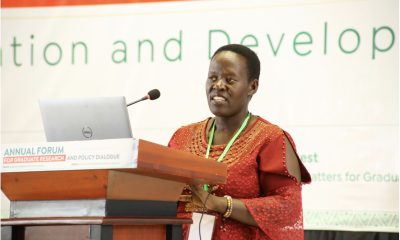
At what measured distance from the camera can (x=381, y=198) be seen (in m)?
4.15

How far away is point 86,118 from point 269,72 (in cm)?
217

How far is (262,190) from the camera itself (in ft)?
10.1

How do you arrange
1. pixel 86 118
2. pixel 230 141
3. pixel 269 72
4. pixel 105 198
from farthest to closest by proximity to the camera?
pixel 269 72, pixel 230 141, pixel 86 118, pixel 105 198

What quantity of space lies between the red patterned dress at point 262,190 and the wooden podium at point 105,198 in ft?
1.60

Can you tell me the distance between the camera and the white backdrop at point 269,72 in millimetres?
4191

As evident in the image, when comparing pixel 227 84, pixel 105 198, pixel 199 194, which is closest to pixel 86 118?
pixel 105 198

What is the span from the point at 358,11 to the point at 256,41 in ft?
2.11

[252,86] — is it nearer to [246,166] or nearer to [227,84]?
[227,84]

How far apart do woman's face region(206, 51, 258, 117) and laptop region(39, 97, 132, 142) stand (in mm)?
775

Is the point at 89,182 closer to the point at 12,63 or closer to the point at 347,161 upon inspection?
the point at 347,161

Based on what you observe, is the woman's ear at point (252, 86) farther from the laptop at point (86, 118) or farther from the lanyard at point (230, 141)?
the laptop at point (86, 118)

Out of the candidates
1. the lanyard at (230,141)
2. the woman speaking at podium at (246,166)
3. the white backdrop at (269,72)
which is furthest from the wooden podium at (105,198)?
the white backdrop at (269,72)

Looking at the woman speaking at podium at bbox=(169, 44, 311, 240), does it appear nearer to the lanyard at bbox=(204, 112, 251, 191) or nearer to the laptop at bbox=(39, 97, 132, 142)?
the lanyard at bbox=(204, 112, 251, 191)

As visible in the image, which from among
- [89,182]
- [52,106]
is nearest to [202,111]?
[52,106]
